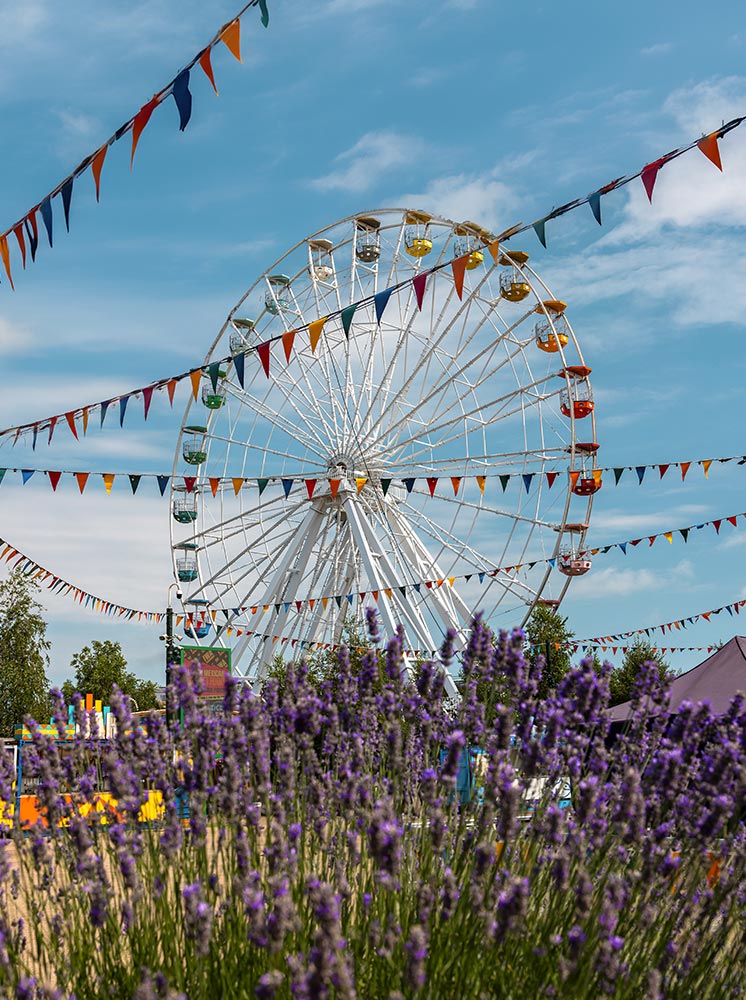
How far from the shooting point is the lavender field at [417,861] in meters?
2.93

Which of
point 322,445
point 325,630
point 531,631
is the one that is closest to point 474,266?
point 322,445

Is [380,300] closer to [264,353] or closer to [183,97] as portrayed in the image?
[264,353]

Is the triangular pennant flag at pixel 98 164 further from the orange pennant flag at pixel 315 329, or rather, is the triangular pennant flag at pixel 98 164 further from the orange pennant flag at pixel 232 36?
the orange pennant flag at pixel 315 329

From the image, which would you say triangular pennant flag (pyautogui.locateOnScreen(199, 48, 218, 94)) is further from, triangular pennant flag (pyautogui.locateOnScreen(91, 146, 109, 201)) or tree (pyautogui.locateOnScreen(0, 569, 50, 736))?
tree (pyautogui.locateOnScreen(0, 569, 50, 736))

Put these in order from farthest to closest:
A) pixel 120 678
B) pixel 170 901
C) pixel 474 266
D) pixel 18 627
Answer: pixel 120 678 → pixel 18 627 → pixel 474 266 → pixel 170 901

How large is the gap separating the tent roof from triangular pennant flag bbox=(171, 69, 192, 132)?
10424mm

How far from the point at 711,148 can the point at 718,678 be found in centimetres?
953

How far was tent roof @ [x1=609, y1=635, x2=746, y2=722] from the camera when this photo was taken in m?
14.4

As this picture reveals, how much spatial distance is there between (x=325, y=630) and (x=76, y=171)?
2139 cm

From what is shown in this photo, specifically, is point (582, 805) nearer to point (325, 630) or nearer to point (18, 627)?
point (325, 630)

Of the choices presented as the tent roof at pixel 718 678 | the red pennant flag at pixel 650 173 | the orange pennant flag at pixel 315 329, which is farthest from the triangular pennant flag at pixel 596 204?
the tent roof at pixel 718 678

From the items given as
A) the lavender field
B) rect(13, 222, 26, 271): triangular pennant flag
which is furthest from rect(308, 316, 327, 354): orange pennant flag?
the lavender field

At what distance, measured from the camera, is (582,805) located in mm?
3379

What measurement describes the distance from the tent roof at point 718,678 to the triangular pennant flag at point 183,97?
34.2 ft
